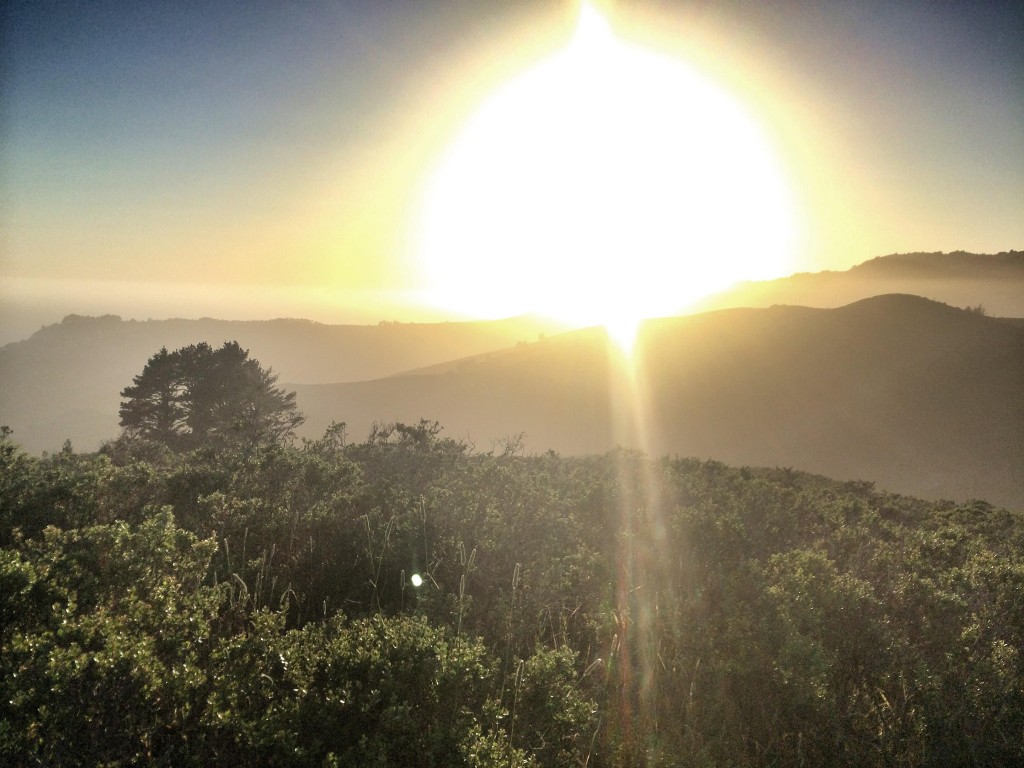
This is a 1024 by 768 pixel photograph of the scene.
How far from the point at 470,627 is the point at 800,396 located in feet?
198

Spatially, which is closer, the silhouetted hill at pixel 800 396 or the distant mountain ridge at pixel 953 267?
the silhouetted hill at pixel 800 396

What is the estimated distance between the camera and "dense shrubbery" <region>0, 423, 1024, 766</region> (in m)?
3.38

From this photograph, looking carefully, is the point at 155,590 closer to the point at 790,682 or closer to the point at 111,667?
the point at 111,667

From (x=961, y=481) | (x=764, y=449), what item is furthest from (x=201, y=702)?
(x=764, y=449)

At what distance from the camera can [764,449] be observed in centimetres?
5041

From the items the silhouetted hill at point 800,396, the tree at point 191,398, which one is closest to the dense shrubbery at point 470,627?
the tree at point 191,398

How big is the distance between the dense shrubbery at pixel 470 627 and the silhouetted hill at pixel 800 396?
23.2 meters

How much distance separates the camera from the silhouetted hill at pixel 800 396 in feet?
141

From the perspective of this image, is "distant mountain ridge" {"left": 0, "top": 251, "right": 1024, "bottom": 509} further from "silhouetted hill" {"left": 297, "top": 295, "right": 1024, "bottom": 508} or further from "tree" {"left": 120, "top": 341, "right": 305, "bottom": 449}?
"tree" {"left": 120, "top": 341, "right": 305, "bottom": 449}

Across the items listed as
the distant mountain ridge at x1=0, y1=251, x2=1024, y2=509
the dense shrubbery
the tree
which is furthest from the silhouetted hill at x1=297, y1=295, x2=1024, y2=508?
the dense shrubbery

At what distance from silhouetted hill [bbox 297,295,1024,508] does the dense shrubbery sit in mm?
23194

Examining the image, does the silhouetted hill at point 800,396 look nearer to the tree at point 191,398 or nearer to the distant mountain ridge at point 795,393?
the distant mountain ridge at point 795,393

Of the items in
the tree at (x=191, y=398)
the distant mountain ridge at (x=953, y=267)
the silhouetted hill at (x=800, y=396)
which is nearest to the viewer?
the tree at (x=191, y=398)

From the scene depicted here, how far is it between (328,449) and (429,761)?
469 inches
